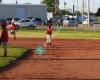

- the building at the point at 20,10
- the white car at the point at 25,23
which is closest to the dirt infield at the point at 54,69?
the white car at the point at 25,23

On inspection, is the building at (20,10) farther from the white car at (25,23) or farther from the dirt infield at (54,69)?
the dirt infield at (54,69)

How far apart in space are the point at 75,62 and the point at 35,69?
351 centimetres

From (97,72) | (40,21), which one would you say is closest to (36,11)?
(40,21)

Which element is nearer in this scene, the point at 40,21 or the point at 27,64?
the point at 27,64

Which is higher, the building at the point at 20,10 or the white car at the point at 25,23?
the building at the point at 20,10

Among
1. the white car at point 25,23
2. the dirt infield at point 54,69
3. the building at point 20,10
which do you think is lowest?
the white car at point 25,23

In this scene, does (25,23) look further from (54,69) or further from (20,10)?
(54,69)

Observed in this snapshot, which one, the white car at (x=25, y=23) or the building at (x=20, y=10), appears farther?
the building at (x=20, y=10)

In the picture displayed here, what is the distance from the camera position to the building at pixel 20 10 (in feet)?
306

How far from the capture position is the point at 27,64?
2056 centimetres

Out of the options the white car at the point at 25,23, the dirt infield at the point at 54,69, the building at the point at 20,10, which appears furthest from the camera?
the building at the point at 20,10

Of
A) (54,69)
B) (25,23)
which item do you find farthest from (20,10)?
(54,69)

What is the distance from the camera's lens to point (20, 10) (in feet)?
311

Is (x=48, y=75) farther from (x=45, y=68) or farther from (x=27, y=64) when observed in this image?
(x=27, y=64)
